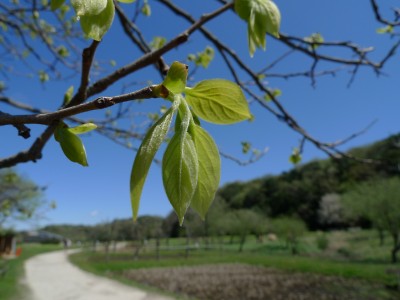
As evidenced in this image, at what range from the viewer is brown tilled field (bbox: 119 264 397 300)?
24.1ft

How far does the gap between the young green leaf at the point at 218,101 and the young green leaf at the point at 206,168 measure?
1.1 inches

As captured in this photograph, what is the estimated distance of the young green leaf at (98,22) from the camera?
341 millimetres

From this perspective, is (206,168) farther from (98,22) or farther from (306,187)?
(306,187)

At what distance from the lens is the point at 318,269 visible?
1051 cm

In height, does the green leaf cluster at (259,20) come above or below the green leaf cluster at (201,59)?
below

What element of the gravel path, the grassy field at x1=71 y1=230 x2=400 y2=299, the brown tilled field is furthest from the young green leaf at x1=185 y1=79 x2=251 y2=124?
the grassy field at x1=71 y1=230 x2=400 y2=299

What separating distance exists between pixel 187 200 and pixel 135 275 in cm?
1164

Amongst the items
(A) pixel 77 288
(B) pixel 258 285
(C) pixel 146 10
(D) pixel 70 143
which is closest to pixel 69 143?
(D) pixel 70 143

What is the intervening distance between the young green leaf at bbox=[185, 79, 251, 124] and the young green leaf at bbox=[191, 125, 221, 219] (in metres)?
0.03

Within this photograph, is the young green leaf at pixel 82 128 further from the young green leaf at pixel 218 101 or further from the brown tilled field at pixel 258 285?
the brown tilled field at pixel 258 285

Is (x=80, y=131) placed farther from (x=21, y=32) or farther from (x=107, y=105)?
(x=21, y=32)

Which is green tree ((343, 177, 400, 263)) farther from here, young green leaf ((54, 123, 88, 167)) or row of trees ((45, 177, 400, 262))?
young green leaf ((54, 123, 88, 167))

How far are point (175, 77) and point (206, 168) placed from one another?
9 cm

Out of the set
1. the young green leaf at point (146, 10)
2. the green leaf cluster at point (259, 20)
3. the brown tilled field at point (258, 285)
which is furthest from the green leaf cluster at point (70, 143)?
the brown tilled field at point (258, 285)
